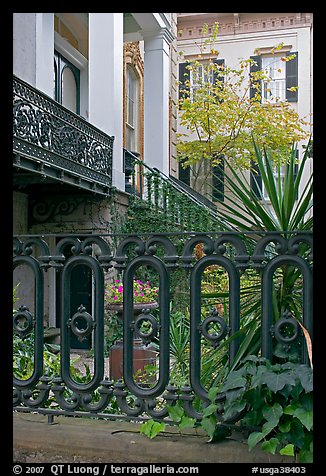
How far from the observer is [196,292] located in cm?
251

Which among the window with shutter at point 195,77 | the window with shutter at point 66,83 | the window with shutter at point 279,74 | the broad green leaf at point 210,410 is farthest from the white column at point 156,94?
the broad green leaf at point 210,410

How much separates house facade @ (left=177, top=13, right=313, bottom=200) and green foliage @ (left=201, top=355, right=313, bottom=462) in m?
16.0

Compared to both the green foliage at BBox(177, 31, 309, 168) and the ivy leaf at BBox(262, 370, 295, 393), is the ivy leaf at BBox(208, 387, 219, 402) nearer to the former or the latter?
the ivy leaf at BBox(262, 370, 295, 393)

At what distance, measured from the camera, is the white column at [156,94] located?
43.2ft

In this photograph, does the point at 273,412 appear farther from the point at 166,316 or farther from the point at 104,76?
the point at 104,76

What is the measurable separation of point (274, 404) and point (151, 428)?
0.61 meters

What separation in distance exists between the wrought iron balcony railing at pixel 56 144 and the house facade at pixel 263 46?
9461 millimetres

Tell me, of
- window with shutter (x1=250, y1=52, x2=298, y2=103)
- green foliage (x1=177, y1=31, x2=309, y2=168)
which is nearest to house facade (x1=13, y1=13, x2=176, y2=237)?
green foliage (x1=177, y1=31, x2=309, y2=168)

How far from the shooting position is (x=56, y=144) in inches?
294

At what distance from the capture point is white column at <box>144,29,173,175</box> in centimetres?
1317

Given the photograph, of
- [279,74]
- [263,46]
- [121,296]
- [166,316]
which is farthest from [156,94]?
[166,316]

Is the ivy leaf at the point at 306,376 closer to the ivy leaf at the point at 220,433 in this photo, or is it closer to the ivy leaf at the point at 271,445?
the ivy leaf at the point at 271,445
